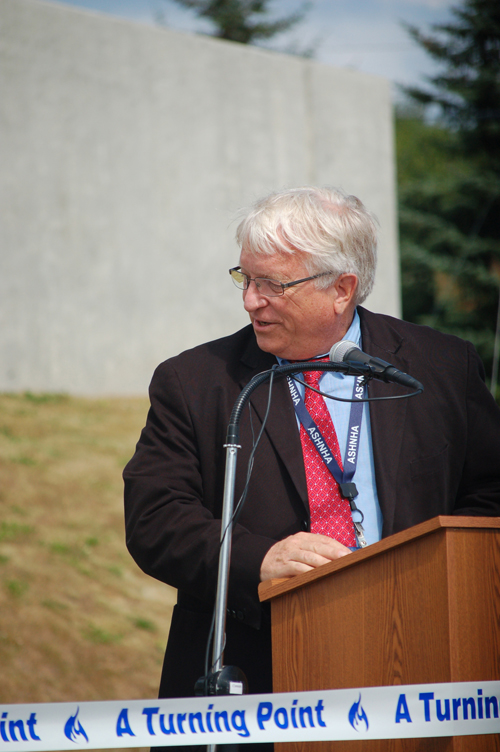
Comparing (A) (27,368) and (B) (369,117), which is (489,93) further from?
(A) (27,368)

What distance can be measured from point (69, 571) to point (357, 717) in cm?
595

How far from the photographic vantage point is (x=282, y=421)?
8.04ft

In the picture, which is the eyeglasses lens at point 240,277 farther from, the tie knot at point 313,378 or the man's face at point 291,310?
the tie knot at point 313,378

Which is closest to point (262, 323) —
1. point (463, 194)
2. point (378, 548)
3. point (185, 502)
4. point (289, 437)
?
point (289, 437)

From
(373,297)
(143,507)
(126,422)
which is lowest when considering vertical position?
(143,507)

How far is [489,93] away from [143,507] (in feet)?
49.8

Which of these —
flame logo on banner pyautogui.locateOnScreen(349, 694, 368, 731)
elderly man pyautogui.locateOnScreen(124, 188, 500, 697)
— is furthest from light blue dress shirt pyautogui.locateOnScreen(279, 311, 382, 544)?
flame logo on banner pyautogui.locateOnScreen(349, 694, 368, 731)

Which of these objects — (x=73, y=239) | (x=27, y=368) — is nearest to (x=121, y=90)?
(x=73, y=239)

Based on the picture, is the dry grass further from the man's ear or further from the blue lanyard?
the man's ear

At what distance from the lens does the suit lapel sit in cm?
236

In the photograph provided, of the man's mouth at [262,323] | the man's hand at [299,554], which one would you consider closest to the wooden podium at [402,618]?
the man's hand at [299,554]

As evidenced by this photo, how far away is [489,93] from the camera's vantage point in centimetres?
1536

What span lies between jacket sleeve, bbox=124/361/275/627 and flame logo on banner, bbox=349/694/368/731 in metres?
0.53

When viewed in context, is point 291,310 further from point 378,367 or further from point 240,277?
point 378,367
